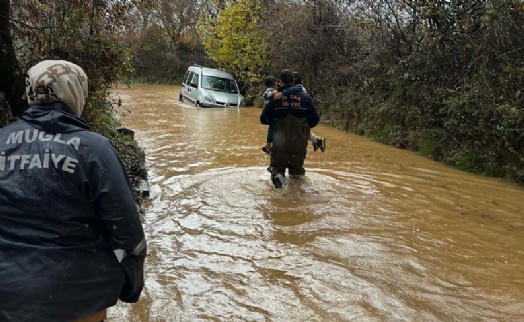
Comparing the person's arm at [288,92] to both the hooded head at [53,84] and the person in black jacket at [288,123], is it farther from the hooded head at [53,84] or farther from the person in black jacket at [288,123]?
the hooded head at [53,84]

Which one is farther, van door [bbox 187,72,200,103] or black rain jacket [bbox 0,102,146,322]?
van door [bbox 187,72,200,103]

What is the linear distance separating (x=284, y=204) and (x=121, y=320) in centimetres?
372

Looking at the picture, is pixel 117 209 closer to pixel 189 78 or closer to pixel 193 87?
pixel 193 87

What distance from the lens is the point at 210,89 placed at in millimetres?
21672

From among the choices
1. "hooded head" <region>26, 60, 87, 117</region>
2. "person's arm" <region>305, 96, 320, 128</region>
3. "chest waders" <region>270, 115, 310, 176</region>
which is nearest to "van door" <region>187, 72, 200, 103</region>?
"chest waders" <region>270, 115, 310, 176</region>

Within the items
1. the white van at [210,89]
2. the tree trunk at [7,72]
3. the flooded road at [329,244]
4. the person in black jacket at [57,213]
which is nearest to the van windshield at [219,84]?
the white van at [210,89]

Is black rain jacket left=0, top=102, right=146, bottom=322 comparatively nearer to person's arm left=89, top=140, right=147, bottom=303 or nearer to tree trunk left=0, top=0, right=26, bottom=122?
person's arm left=89, top=140, right=147, bottom=303

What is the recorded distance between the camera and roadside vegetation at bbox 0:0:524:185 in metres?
6.31

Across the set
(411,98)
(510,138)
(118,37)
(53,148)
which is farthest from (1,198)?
(411,98)

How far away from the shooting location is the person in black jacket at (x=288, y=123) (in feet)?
25.3

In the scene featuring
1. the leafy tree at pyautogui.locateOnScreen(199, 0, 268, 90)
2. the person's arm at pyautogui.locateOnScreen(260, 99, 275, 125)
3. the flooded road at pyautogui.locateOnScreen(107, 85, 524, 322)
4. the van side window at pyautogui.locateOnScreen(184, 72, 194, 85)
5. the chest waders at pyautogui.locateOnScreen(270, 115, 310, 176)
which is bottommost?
the flooded road at pyautogui.locateOnScreen(107, 85, 524, 322)

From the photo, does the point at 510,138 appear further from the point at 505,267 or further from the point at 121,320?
the point at 121,320

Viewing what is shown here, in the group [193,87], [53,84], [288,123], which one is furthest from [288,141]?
[193,87]

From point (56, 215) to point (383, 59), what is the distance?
14338 millimetres
